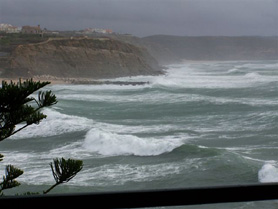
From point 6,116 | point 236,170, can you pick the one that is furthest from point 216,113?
point 6,116

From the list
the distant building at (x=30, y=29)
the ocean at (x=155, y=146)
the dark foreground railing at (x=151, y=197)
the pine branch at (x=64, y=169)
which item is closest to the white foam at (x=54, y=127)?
the ocean at (x=155, y=146)

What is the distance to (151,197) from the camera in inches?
41.4

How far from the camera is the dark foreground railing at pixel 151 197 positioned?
102 cm

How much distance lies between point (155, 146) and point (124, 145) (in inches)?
38.0

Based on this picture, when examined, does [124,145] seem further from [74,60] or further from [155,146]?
[74,60]

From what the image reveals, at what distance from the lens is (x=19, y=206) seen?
102 centimetres

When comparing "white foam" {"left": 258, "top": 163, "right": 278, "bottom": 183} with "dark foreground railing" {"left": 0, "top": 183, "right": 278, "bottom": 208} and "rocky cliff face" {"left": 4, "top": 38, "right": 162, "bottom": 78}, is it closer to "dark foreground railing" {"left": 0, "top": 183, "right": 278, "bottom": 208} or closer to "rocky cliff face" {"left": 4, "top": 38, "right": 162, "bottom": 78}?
"dark foreground railing" {"left": 0, "top": 183, "right": 278, "bottom": 208}

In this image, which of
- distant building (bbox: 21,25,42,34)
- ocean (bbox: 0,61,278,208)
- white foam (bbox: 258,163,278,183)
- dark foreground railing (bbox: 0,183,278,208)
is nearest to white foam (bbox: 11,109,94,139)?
ocean (bbox: 0,61,278,208)

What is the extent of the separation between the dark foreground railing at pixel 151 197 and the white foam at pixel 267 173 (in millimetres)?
7906

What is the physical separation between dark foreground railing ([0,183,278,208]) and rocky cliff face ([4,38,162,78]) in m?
45.8

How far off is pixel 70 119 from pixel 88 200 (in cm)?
1705

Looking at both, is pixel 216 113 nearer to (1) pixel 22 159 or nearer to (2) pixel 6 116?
(1) pixel 22 159

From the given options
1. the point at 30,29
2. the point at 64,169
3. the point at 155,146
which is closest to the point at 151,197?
A: the point at 64,169

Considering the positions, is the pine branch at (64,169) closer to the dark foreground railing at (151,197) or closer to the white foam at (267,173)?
the dark foreground railing at (151,197)
